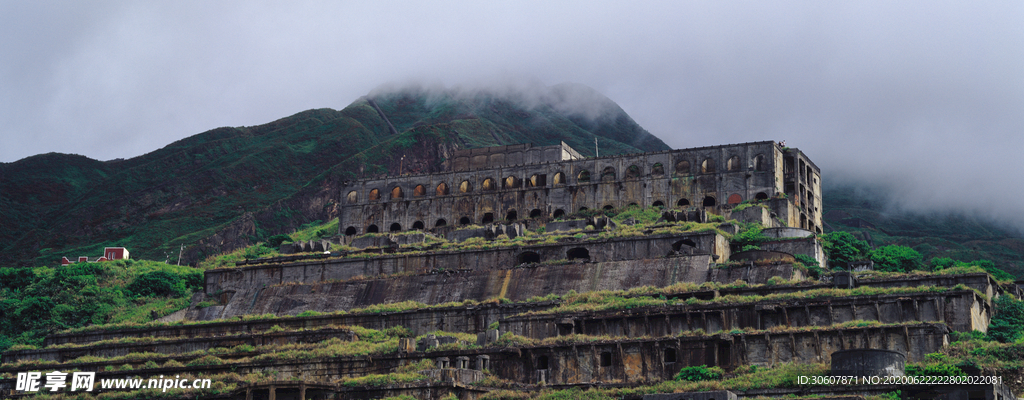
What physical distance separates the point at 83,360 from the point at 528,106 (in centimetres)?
12626

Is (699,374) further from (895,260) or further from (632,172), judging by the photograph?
(632,172)

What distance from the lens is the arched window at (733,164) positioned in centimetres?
7856

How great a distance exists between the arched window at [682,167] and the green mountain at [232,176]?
49.5 metres

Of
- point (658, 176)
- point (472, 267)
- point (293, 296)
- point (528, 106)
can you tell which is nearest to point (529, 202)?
point (658, 176)

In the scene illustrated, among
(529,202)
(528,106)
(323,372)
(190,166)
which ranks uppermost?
(528,106)

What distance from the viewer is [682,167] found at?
80.1m

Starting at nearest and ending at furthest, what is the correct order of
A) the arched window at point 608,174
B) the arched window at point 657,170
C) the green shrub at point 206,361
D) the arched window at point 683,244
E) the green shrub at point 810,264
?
1. the green shrub at point 206,361
2. the green shrub at point 810,264
3. the arched window at point 683,244
4. the arched window at point 657,170
5. the arched window at point 608,174

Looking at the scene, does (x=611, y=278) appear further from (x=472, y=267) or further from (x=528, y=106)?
(x=528, y=106)

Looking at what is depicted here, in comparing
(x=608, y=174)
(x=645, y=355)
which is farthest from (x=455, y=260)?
(x=645, y=355)

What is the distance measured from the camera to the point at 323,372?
51.9 m

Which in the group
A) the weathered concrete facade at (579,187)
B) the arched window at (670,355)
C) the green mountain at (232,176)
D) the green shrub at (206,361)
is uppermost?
the green mountain at (232,176)

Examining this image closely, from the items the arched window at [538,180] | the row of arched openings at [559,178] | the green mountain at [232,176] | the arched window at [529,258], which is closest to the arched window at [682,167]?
the row of arched openings at [559,178]

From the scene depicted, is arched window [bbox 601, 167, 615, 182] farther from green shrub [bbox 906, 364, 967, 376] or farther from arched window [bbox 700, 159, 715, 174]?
green shrub [bbox 906, 364, 967, 376]

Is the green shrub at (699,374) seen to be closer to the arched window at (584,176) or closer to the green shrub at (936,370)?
the green shrub at (936,370)
